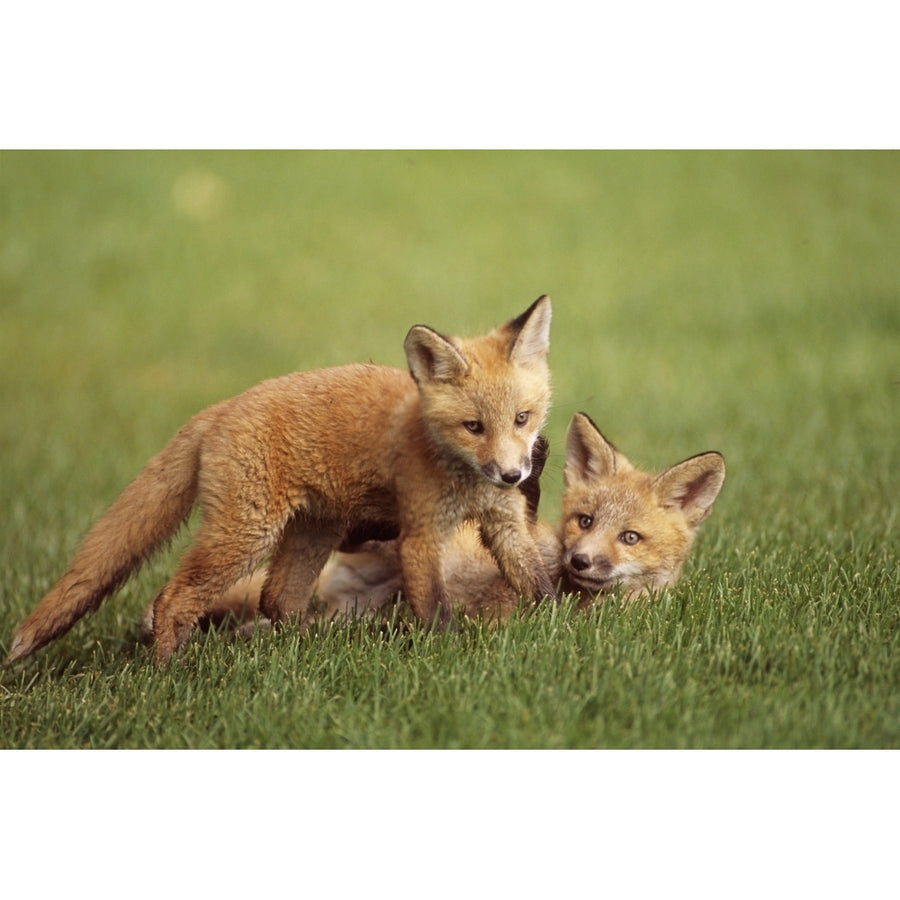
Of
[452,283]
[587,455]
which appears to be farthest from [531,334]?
[452,283]

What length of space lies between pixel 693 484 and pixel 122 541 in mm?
2550

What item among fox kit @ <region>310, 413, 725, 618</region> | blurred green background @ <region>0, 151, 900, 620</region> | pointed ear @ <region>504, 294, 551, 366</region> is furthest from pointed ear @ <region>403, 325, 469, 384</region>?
blurred green background @ <region>0, 151, 900, 620</region>

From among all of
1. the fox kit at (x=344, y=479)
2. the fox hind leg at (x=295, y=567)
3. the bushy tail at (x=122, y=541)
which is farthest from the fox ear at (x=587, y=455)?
the bushy tail at (x=122, y=541)

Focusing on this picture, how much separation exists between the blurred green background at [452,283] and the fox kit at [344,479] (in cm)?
317

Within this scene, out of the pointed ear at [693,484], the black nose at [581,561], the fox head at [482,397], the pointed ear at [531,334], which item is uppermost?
the pointed ear at [531,334]

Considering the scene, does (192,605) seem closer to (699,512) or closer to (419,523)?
(419,523)

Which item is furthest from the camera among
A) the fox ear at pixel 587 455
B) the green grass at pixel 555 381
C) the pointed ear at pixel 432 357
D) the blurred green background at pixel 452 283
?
the blurred green background at pixel 452 283

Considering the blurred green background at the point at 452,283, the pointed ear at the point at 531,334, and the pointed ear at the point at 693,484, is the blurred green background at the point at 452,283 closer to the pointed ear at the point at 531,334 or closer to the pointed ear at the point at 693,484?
the pointed ear at the point at 693,484

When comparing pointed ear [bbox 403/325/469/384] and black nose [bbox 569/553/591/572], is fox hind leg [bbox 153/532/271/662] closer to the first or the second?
pointed ear [bbox 403/325/469/384]

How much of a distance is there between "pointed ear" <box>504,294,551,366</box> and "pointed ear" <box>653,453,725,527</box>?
2.99ft

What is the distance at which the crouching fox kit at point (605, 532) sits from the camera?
5191 mm

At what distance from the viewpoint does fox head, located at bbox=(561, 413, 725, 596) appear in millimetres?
5176

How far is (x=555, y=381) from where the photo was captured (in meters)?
5.21

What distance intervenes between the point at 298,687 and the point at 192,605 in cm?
62
